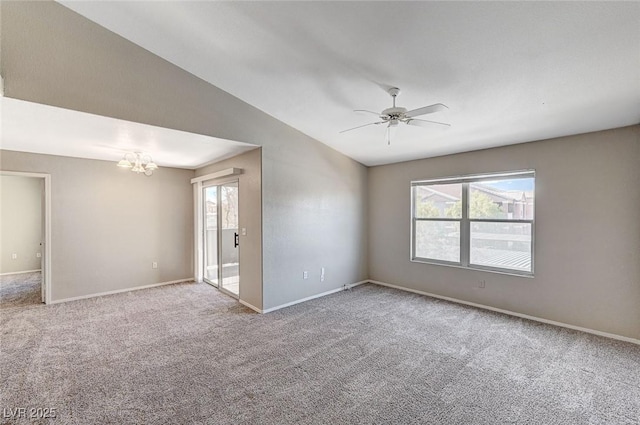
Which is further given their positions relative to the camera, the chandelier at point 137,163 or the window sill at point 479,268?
the chandelier at point 137,163

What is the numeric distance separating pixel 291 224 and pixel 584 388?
3.78 metres

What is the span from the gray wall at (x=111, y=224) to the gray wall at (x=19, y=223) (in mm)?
2640

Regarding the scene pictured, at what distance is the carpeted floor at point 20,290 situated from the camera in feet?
15.3

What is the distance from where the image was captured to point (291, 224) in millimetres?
4609

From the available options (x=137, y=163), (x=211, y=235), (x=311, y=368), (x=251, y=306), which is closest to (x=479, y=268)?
(x=311, y=368)

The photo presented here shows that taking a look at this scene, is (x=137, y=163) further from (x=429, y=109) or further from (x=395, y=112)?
(x=429, y=109)

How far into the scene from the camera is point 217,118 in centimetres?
374

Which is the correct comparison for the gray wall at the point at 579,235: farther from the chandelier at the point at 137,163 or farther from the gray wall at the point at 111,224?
the gray wall at the point at 111,224

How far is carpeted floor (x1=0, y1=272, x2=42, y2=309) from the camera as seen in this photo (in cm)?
466

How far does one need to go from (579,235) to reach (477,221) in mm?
1246

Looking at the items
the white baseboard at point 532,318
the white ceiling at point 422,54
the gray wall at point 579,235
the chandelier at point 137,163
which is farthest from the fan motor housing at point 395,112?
the chandelier at point 137,163

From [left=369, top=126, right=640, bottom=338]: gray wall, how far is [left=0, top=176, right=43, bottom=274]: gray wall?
378 inches

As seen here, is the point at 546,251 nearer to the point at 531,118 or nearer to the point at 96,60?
the point at 531,118

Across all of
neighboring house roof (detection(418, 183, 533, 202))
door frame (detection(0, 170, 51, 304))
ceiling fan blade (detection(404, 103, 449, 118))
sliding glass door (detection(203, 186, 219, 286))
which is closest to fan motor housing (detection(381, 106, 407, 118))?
ceiling fan blade (detection(404, 103, 449, 118))
